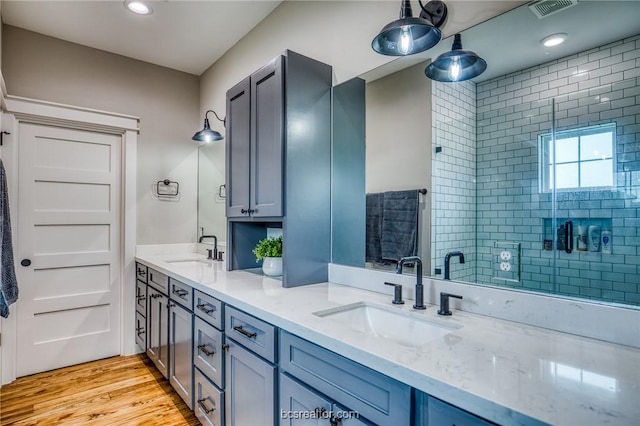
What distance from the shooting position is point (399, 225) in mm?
1813

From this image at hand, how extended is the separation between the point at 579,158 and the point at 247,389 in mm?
1637

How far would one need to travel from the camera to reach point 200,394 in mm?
2051

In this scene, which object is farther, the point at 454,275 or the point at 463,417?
the point at 454,275

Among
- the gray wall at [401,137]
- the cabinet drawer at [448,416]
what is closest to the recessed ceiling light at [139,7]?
the gray wall at [401,137]

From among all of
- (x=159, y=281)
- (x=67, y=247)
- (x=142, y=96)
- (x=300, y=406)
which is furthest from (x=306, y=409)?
(x=142, y=96)

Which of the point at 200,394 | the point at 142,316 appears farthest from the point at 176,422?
the point at 142,316

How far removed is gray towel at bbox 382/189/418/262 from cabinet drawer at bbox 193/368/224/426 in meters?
1.18

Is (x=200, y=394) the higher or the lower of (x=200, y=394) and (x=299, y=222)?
the lower

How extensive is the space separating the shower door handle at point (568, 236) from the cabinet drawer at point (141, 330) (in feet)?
10.3

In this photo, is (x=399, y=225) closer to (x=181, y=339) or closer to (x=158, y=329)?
(x=181, y=339)

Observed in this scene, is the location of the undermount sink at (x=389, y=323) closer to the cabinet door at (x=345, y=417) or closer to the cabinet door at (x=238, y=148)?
the cabinet door at (x=345, y=417)

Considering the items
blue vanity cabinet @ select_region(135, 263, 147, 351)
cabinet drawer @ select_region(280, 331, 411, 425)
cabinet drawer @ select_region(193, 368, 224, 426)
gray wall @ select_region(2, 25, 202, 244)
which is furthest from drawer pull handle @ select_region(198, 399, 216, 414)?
gray wall @ select_region(2, 25, 202, 244)

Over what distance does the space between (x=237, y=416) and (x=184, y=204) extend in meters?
2.54

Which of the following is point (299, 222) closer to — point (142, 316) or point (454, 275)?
point (454, 275)
